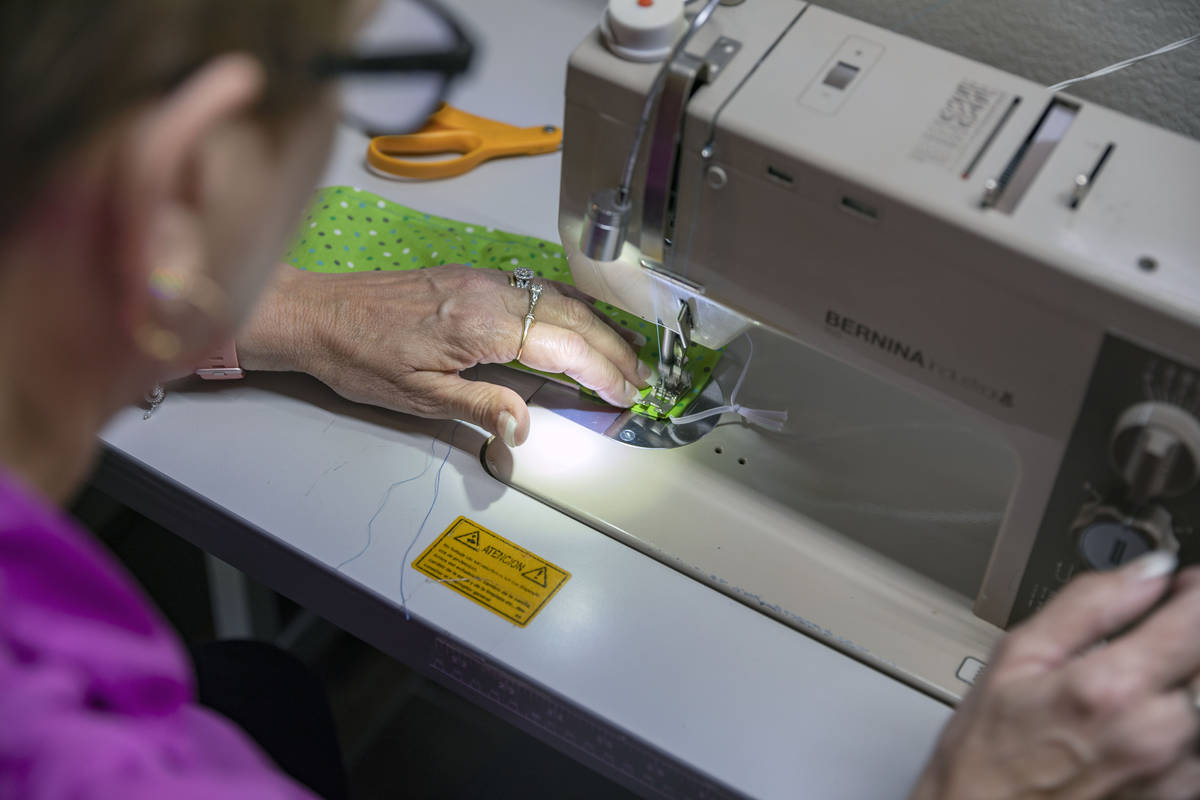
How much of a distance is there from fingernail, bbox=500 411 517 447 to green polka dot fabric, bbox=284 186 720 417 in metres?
0.23

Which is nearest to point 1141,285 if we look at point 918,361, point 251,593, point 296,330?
point 918,361

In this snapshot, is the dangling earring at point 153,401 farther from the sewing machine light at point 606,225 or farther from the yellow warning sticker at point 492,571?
the sewing machine light at point 606,225

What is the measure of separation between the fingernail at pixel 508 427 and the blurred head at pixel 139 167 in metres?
0.49

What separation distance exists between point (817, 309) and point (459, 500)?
1.33ft

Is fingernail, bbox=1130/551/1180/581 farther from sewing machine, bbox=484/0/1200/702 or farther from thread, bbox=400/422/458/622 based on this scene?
thread, bbox=400/422/458/622

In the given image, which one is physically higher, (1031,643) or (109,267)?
(109,267)

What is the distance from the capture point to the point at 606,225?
967 mm

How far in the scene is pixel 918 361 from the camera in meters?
0.93

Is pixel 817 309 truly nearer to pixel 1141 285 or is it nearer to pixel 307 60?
pixel 1141 285

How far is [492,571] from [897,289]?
0.45 metres

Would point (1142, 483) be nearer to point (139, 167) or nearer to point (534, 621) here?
point (534, 621)

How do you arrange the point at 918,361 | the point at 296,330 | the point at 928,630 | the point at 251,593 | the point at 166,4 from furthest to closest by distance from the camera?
the point at 251,593
the point at 296,330
the point at 928,630
the point at 918,361
the point at 166,4

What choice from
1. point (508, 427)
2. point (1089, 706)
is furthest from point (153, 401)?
point (1089, 706)

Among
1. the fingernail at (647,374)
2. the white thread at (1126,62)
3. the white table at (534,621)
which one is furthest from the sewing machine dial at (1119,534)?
the white thread at (1126,62)
